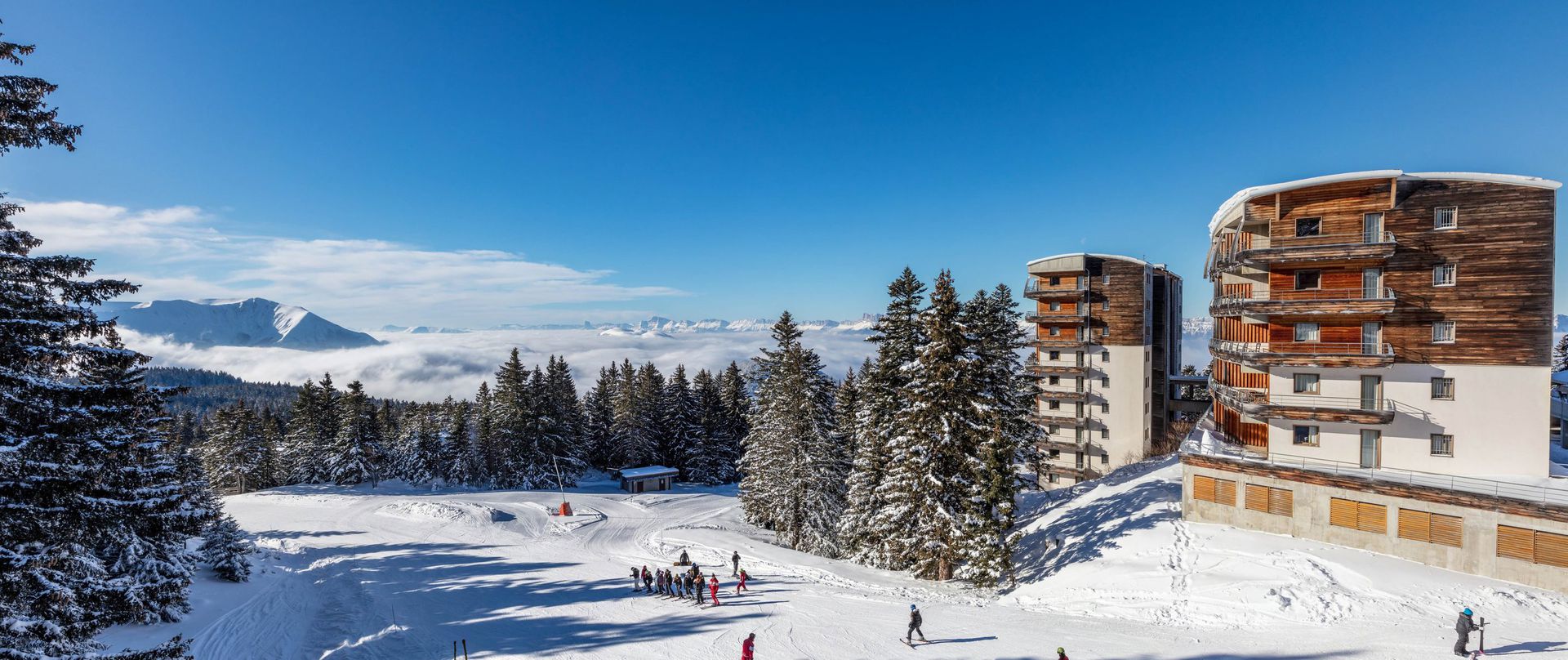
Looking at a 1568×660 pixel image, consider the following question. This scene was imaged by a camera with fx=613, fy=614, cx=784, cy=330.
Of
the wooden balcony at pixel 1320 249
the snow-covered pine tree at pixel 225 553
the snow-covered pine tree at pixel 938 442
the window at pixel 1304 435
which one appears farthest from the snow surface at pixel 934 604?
the wooden balcony at pixel 1320 249

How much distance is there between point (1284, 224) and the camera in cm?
2795

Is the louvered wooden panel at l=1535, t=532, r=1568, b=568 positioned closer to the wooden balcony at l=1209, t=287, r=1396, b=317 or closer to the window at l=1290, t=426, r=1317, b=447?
the window at l=1290, t=426, r=1317, b=447

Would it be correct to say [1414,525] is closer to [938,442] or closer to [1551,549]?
[1551,549]

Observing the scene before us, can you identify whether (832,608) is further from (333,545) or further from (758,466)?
(333,545)

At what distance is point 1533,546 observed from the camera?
20188 mm

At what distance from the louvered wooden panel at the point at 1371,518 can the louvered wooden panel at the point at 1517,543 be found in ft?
9.17

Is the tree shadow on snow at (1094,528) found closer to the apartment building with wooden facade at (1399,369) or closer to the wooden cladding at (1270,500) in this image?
the apartment building with wooden facade at (1399,369)

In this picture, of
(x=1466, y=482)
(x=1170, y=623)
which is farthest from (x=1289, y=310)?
(x=1170, y=623)

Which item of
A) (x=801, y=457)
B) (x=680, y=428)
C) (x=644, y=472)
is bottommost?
(x=644, y=472)

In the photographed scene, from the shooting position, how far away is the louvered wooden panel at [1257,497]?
25375 millimetres

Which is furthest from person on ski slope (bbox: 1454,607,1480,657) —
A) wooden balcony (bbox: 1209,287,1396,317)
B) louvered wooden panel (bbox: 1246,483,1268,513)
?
wooden balcony (bbox: 1209,287,1396,317)

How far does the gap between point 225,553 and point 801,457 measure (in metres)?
30.4

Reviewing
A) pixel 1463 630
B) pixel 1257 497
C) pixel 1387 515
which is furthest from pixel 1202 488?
pixel 1463 630

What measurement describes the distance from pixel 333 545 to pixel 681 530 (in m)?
23.2
